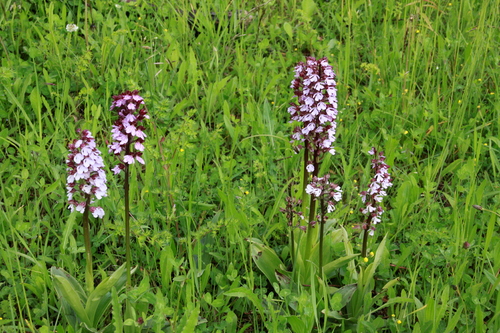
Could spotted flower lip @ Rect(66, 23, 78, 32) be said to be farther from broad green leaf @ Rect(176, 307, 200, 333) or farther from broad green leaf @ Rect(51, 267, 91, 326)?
broad green leaf @ Rect(176, 307, 200, 333)

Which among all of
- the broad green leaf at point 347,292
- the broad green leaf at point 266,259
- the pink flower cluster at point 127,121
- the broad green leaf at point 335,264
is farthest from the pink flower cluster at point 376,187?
the pink flower cluster at point 127,121

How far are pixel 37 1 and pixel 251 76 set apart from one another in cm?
216

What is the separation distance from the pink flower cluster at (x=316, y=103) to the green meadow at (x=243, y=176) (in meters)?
0.27

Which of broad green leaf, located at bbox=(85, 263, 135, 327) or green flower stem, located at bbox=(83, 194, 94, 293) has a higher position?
green flower stem, located at bbox=(83, 194, 94, 293)

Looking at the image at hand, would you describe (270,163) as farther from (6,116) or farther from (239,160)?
(6,116)

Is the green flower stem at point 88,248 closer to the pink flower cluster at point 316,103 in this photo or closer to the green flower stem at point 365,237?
the pink flower cluster at point 316,103

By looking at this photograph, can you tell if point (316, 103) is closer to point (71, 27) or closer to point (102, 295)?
point (102, 295)

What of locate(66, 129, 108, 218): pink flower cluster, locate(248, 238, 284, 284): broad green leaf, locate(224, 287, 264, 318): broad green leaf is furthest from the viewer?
locate(248, 238, 284, 284): broad green leaf

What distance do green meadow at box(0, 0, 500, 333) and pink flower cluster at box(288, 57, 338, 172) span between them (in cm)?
27

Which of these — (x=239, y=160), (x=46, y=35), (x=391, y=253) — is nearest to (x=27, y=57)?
(x=46, y=35)

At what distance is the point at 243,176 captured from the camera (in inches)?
124

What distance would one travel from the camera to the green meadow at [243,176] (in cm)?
245

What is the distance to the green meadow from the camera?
245 cm

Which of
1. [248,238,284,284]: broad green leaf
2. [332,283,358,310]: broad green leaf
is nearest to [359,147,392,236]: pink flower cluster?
[332,283,358,310]: broad green leaf
